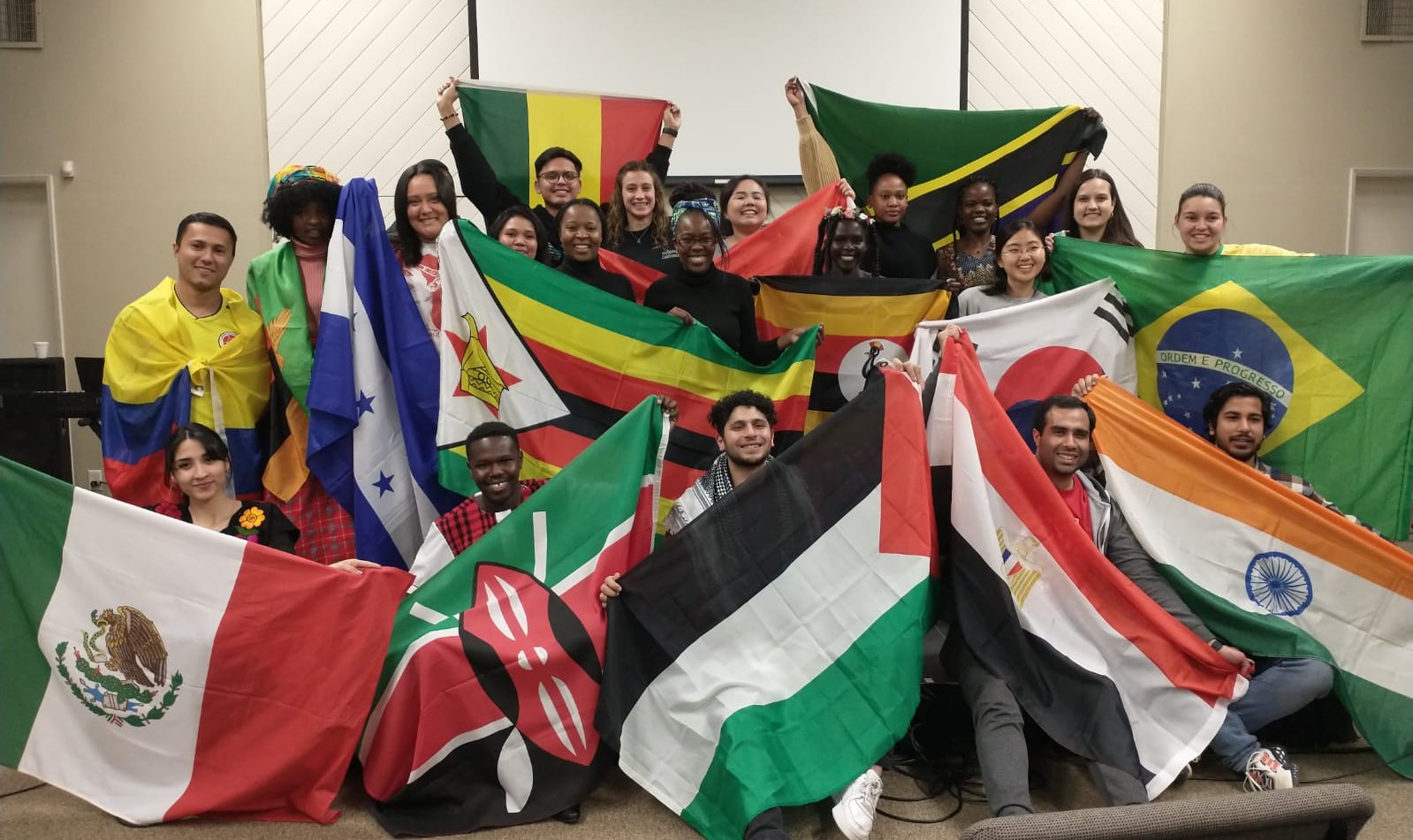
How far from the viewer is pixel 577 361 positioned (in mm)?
3527

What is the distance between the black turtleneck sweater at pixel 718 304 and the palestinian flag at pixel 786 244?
0.33 metres

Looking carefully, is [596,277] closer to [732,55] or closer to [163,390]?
[163,390]

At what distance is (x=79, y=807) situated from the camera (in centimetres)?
263

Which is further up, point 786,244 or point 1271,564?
point 786,244

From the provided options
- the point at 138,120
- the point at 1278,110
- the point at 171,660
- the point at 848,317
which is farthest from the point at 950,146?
the point at 138,120

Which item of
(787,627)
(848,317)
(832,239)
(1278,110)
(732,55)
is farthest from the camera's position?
(1278,110)

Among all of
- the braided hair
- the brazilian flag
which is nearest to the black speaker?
the braided hair

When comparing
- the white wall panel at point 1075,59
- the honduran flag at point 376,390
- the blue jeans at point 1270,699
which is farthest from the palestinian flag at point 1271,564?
the white wall panel at point 1075,59

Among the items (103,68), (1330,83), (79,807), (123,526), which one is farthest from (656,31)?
(79,807)

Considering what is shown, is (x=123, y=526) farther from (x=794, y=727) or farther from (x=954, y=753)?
(x=954, y=753)

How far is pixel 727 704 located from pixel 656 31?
5.11m

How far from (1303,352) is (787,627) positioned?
6.76 feet

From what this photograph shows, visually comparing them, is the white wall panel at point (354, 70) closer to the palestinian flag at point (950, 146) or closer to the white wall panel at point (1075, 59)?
the palestinian flag at point (950, 146)

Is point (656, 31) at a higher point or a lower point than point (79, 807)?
higher
